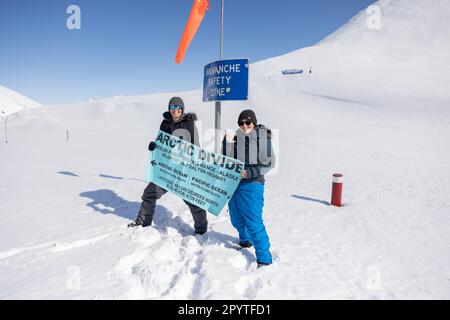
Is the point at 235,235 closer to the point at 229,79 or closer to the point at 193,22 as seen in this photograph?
the point at 229,79

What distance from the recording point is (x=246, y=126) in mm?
3238

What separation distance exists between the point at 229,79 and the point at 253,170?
2.13 m

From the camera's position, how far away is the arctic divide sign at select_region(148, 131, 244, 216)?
361 cm

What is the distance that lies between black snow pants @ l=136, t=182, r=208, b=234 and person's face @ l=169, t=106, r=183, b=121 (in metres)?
1.10

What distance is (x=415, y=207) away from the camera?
535 cm

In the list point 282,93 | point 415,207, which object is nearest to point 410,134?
point 415,207

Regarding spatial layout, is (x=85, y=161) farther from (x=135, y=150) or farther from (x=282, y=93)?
(x=282, y=93)

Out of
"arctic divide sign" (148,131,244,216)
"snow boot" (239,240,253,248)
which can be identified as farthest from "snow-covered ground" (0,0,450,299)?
"arctic divide sign" (148,131,244,216)

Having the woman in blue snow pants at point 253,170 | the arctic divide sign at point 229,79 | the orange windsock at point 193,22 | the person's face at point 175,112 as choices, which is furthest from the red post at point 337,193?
the orange windsock at point 193,22

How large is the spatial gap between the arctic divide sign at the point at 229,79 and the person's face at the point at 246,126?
149 cm

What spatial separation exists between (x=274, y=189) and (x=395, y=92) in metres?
30.8

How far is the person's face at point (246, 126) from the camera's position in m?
3.21

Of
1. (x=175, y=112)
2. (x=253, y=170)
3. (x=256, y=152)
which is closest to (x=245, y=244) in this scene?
(x=253, y=170)

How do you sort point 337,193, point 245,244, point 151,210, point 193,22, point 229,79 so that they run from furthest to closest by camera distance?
point 337,193 → point 193,22 → point 229,79 → point 151,210 → point 245,244
